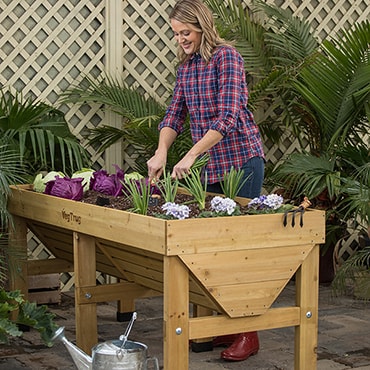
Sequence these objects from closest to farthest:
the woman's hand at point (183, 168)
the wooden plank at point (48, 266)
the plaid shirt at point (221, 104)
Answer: the woman's hand at point (183, 168) → the plaid shirt at point (221, 104) → the wooden plank at point (48, 266)

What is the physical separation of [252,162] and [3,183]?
1242mm

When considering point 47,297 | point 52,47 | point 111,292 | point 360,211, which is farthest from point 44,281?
point 360,211

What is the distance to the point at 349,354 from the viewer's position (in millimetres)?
4938


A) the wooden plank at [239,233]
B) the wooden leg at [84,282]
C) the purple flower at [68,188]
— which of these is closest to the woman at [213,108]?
the purple flower at [68,188]

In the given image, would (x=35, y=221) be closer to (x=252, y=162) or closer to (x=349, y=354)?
(x=252, y=162)

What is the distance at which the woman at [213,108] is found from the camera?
14.8 feet

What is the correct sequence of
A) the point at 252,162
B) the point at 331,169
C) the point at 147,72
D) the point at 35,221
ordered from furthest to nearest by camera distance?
the point at 147,72, the point at 331,169, the point at 35,221, the point at 252,162

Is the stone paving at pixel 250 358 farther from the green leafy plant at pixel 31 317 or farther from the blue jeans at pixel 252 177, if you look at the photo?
the blue jeans at pixel 252 177

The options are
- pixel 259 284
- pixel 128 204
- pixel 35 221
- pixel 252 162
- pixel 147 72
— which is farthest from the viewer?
pixel 147 72

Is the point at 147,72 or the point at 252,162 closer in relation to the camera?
the point at 252,162

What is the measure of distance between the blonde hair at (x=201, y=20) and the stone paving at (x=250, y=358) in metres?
1.54

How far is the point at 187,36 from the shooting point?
459cm

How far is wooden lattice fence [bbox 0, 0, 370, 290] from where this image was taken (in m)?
6.23

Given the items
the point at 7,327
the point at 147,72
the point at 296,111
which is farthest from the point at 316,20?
the point at 7,327
